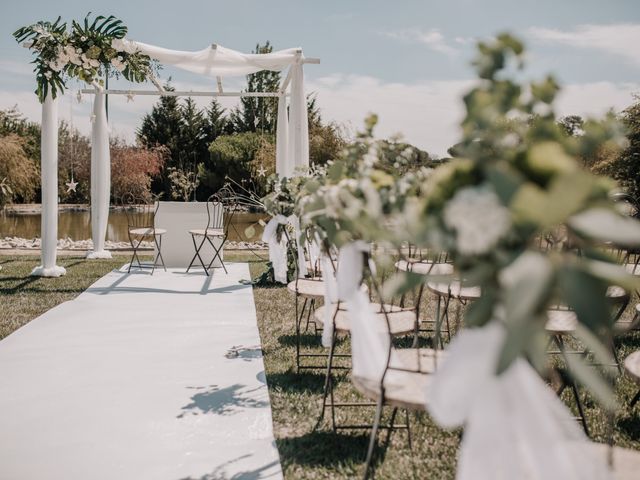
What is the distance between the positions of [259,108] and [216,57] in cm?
2419

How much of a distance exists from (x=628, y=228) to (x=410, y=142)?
1687 millimetres

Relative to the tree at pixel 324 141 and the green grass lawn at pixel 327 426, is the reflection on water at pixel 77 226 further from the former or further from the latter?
the green grass lawn at pixel 327 426

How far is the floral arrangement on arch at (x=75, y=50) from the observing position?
6.45 metres

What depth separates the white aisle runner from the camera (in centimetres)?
258

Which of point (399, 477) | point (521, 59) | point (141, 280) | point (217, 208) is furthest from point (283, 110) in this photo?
point (521, 59)

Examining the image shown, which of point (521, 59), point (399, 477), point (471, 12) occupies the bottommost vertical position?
point (399, 477)

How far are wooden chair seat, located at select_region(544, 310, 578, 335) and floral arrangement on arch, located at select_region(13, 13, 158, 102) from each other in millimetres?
5705

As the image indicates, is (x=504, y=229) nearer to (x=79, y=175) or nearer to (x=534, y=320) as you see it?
(x=534, y=320)

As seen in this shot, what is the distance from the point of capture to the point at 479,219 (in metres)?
0.85

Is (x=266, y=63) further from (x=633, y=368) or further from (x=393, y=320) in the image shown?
(x=633, y=368)

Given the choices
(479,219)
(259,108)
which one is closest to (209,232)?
(479,219)

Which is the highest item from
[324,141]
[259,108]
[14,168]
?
[259,108]

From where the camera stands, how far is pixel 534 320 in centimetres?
82

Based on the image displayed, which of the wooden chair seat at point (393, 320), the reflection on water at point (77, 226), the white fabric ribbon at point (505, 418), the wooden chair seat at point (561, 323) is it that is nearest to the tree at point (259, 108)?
the reflection on water at point (77, 226)
